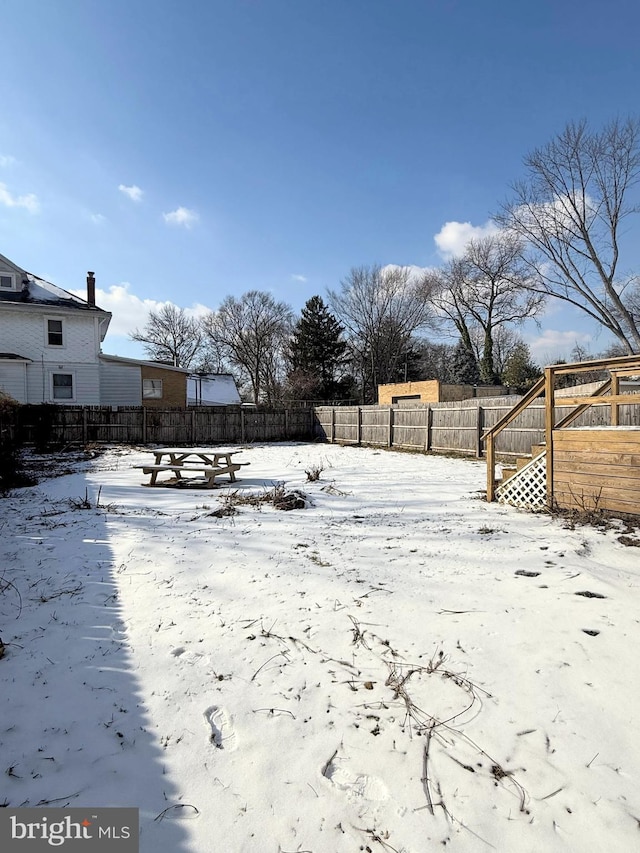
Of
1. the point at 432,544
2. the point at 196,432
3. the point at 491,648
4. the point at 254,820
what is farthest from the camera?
the point at 196,432

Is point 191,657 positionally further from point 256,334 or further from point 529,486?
point 256,334

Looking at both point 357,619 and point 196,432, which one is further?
point 196,432

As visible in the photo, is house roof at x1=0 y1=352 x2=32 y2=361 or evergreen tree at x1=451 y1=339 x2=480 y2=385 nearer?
house roof at x1=0 y1=352 x2=32 y2=361

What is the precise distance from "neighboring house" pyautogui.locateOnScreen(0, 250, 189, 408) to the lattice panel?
58.0 ft

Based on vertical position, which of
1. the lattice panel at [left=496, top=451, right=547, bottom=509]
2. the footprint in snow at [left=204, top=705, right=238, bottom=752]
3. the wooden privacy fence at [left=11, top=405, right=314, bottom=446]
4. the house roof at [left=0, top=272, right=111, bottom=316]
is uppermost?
the house roof at [left=0, top=272, right=111, bottom=316]

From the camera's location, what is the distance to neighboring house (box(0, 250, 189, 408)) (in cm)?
1720

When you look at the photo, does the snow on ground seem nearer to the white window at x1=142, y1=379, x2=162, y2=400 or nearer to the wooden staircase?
the wooden staircase

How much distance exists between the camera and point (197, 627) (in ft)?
9.21

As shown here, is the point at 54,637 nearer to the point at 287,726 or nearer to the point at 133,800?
the point at 133,800

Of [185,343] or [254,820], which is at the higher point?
[185,343]

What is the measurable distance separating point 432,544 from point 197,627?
246cm

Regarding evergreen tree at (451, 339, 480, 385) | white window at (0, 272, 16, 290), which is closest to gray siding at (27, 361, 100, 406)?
white window at (0, 272, 16, 290)

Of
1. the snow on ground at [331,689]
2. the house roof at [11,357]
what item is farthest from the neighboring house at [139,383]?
the snow on ground at [331,689]

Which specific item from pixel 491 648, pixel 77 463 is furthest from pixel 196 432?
pixel 491 648
